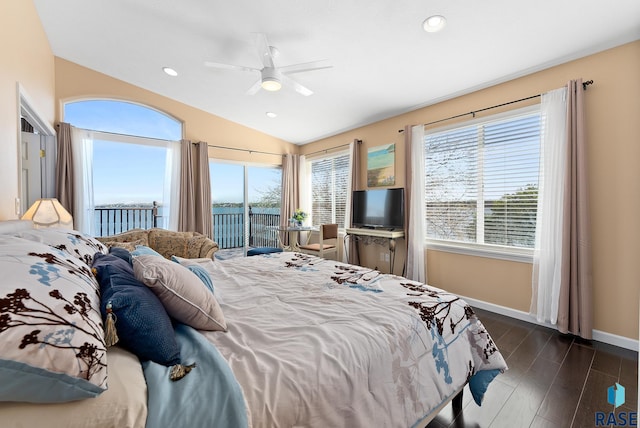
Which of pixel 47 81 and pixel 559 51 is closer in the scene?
pixel 559 51

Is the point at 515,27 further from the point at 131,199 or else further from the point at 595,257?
the point at 131,199

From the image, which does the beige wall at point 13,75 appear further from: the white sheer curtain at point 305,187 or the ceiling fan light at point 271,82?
the white sheer curtain at point 305,187

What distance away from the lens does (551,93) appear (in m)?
2.72

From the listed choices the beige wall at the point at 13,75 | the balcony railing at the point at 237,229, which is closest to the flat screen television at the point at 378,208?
the balcony railing at the point at 237,229

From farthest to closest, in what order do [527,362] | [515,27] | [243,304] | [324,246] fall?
[324,246], [515,27], [527,362], [243,304]

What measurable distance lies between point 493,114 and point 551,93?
559 mm

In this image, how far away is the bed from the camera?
63 centimetres

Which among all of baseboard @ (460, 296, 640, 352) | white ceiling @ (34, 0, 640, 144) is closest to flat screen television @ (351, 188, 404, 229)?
white ceiling @ (34, 0, 640, 144)

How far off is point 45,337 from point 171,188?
443 cm

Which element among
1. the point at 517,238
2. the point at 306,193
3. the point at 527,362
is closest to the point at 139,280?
the point at 527,362

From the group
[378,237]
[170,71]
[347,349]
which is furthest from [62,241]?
Result: [378,237]

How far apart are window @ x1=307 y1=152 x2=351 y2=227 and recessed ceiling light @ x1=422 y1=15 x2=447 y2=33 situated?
8.94 ft

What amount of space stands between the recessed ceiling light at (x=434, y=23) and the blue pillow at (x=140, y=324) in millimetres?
2809

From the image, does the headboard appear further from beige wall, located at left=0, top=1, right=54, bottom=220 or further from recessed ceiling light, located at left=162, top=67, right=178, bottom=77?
recessed ceiling light, located at left=162, top=67, right=178, bottom=77
